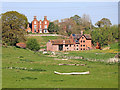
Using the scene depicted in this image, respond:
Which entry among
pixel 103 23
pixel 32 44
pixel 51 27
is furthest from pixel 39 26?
pixel 32 44

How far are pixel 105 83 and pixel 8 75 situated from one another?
30.3 feet

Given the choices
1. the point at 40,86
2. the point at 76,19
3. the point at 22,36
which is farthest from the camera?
the point at 76,19

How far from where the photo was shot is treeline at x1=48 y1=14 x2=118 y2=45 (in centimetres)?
10531

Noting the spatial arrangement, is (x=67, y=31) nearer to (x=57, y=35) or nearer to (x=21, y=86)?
(x=57, y=35)

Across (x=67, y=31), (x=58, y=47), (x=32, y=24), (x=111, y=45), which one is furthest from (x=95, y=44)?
(x=32, y=24)

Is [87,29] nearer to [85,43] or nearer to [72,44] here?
[85,43]

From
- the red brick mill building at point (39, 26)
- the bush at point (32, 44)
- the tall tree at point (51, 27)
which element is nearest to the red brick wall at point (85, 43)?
the bush at point (32, 44)

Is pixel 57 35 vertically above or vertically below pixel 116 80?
above

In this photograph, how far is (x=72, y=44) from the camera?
96.7 metres

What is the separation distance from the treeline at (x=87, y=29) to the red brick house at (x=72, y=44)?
16.1 feet

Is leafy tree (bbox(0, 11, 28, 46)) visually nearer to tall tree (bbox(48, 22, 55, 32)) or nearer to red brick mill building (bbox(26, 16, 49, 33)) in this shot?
tall tree (bbox(48, 22, 55, 32))

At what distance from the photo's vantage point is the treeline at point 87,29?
105m

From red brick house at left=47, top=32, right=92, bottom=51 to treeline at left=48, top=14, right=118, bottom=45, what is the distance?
4.89m

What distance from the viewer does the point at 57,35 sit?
120m
